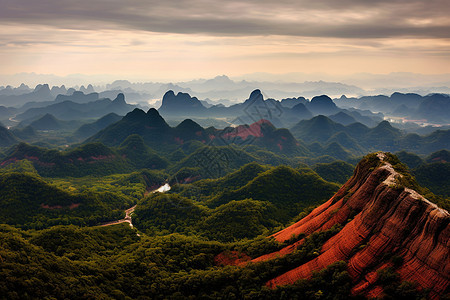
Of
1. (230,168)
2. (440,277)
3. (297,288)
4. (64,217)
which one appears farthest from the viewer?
(230,168)

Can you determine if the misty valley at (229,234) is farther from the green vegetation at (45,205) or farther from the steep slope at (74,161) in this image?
the steep slope at (74,161)

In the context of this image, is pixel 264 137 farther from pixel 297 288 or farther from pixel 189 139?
pixel 297 288

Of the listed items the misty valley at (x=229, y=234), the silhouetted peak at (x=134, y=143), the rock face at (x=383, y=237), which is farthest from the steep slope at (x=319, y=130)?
the rock face at (x=383, y=237)

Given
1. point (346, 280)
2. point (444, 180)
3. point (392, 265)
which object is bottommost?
point (444, 180)

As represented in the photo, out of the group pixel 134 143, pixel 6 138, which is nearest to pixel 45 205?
pixel 134 143

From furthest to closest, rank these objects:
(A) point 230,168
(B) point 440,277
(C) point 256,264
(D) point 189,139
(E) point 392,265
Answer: (D) point 189,139 → (A) point 230,168 → (C) point 256,264 → (E) point 392,265 → (B) point 440,277

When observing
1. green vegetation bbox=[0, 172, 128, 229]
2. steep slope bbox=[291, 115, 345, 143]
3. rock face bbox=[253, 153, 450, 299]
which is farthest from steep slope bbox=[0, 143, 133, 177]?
steep slope bbox=[291, 115, 345, 143]

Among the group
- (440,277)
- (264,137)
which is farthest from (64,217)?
(264,137)

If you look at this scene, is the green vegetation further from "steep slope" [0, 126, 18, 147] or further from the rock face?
"steep slope" [0, 126, 18, 147]
